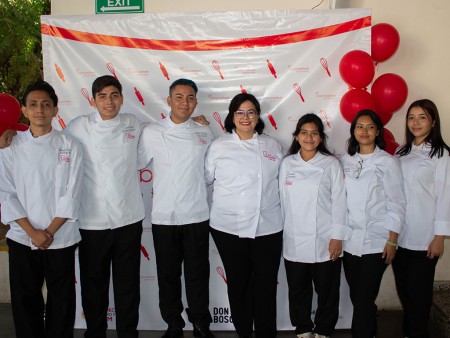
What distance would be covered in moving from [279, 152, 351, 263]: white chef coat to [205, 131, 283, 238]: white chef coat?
0.33 ft

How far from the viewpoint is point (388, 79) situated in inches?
105

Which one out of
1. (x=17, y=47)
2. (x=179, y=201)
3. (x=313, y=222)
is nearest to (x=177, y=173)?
(x=179, y=201)

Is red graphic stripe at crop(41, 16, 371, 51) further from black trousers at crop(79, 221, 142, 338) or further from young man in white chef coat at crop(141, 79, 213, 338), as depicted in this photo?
black trousers at crop(79, 221, 142, 338)

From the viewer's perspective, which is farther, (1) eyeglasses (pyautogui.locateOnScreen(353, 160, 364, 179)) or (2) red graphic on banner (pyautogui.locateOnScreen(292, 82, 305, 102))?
(2) red graphic on banner (pyautogui.locateOnScreen(292, 82, 305, 102))

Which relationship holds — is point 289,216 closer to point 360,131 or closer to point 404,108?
point 360,131

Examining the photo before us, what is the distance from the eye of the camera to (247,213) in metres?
2.40

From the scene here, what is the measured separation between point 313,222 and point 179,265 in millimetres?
904

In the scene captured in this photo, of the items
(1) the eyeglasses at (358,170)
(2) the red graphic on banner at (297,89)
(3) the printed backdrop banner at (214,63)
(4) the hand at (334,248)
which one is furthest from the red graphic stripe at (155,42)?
(4) the hand at (334,248)

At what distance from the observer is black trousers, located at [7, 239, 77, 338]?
7.36 ft

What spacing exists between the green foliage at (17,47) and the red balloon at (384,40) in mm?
3671

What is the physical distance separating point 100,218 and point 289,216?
3.77 feet

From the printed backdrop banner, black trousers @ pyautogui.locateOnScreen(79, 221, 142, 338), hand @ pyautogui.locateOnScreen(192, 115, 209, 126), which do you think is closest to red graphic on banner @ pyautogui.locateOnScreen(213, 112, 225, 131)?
the printed backdrop banner

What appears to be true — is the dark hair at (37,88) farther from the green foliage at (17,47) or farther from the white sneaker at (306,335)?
the green foliage at (17,47)

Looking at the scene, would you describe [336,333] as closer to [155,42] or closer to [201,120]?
[201,120]
